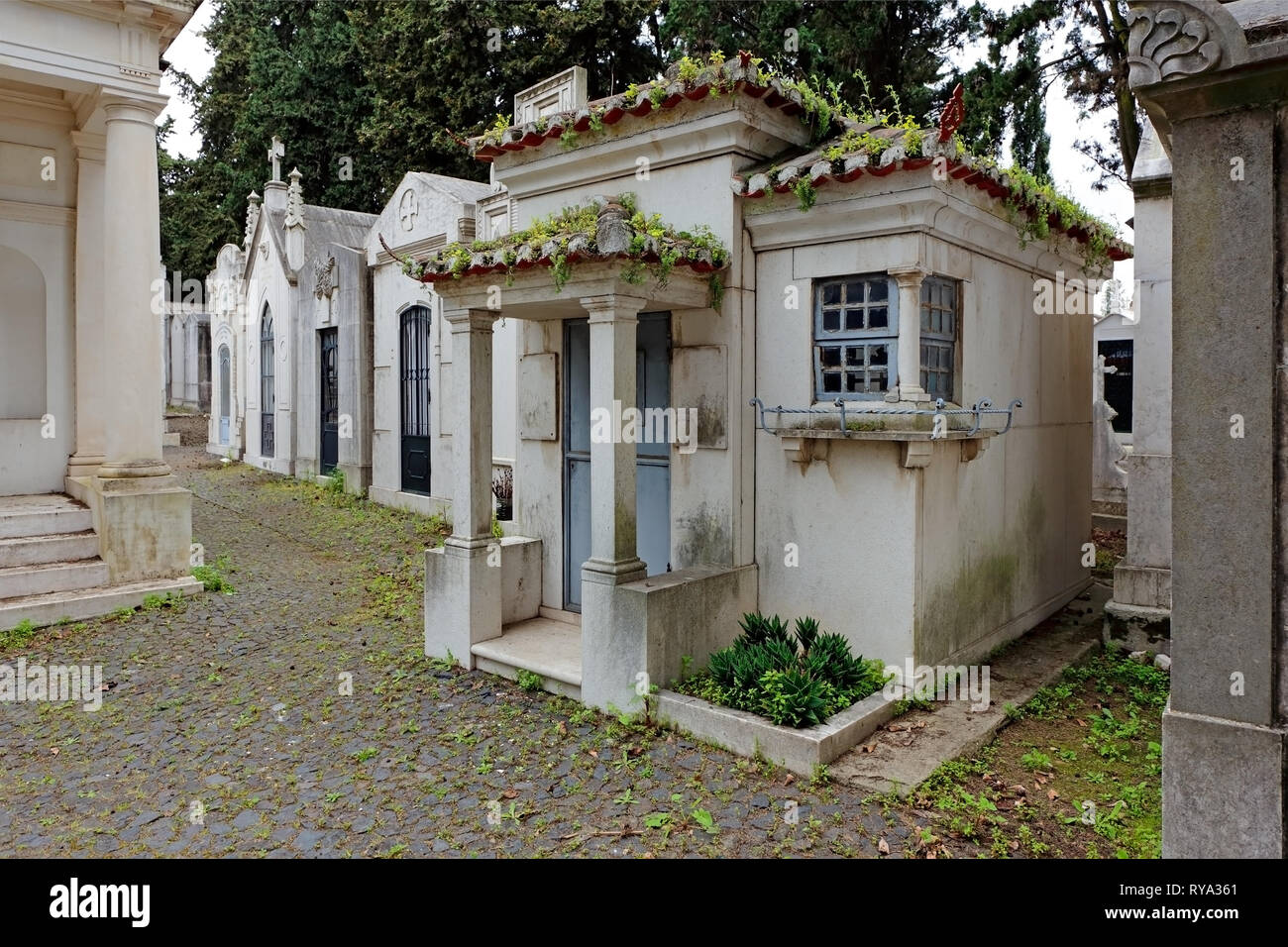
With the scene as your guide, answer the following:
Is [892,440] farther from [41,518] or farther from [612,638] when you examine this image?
[41,518]

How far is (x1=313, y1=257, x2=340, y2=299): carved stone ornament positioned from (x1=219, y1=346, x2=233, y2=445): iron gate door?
765cm

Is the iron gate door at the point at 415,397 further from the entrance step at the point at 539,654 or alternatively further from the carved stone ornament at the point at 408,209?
the entrance step at the point at 539,654

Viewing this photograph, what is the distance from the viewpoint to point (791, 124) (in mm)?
6348

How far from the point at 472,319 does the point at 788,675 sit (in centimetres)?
354

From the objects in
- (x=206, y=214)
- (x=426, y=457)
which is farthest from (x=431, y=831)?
(x=206, y=214)

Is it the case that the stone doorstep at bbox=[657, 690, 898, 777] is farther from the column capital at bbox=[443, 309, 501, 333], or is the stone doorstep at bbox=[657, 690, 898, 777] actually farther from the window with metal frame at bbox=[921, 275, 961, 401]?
the column capital at bbox=[443, 309, 501, 333]

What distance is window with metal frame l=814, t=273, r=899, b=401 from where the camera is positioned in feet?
18.6

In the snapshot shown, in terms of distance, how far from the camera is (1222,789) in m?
3.35

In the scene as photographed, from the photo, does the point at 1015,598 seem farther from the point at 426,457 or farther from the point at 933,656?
the point at 426,457

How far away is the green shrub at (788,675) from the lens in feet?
16.7

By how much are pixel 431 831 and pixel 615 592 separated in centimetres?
188

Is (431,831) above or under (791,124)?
→ under

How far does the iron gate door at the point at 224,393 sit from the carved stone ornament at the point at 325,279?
7.65 metres
